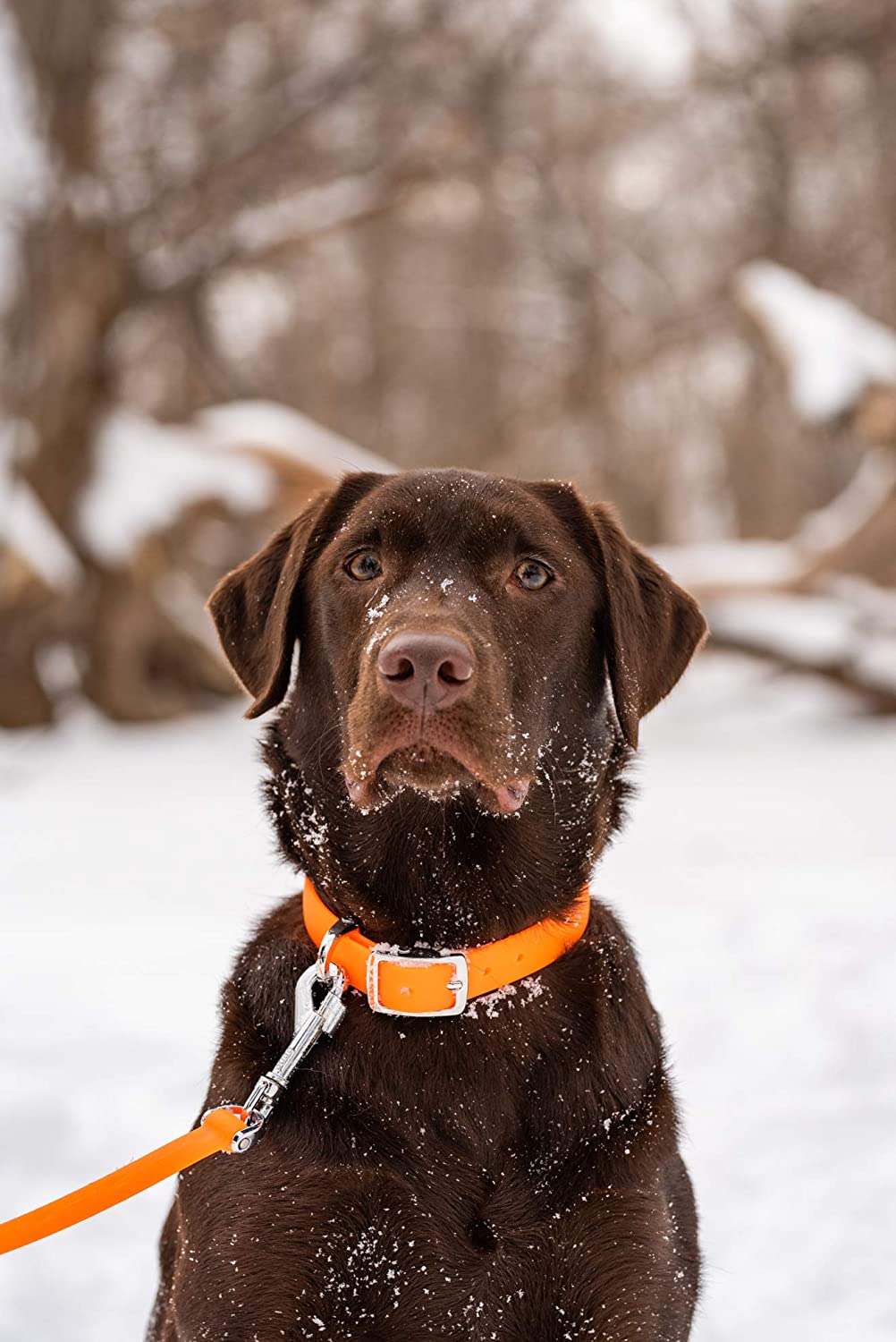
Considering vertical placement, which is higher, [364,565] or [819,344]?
[819,344]

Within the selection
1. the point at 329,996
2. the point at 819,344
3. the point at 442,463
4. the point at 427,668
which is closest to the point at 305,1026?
the point at 329,996

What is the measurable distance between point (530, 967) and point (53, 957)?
10.3 ft

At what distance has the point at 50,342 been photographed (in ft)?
32.8

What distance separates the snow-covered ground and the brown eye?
1803 mm

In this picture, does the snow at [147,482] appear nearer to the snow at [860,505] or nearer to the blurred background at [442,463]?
the blurred background at [442,463]

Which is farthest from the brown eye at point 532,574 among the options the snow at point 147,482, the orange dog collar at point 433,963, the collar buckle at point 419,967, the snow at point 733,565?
the snow at point 147,482

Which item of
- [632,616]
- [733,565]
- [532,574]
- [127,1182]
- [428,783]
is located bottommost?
[733,565]

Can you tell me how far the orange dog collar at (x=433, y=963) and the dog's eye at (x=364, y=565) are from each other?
62cm

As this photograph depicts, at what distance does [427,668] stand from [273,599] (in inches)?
25.6

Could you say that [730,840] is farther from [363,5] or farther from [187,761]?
[363,5]

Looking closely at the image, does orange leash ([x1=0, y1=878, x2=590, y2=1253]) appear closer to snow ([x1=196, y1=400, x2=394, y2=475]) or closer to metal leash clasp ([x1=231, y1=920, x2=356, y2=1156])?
metal leash clasp ([x1=231, y1=920, x2=356, y2=1156])

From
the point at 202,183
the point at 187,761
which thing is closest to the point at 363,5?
the point at 202,183

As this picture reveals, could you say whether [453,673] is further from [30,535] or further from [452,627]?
[30,535]

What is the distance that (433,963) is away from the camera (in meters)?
2.22
